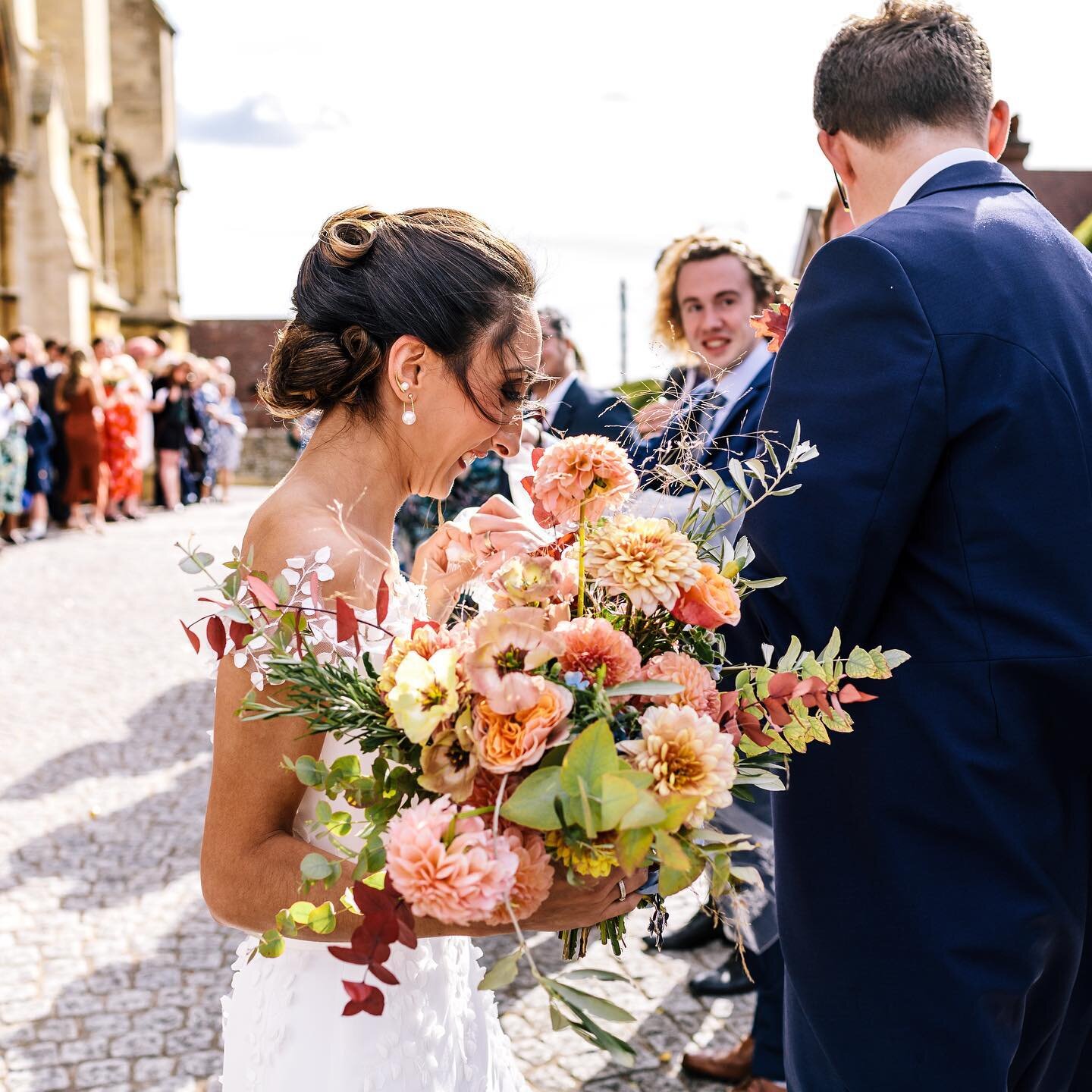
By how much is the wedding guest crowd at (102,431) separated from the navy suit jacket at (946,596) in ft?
44.3

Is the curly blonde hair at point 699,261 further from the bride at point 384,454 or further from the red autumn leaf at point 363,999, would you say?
the red autumn leaf at point 363,999

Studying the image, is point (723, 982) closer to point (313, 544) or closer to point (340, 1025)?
point (340, 1025)

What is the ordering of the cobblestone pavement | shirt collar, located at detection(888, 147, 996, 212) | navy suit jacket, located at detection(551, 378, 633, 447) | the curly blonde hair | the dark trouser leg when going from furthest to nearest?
navy suit jacket, located at detection(551, 378, 633, 447), the curly blonde hair, the cobblestone pavement, the dark trouser leg, shirt collar, located at detection(888, 147, 996, 212)

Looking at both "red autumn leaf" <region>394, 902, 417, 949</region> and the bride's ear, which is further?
the bride's ear

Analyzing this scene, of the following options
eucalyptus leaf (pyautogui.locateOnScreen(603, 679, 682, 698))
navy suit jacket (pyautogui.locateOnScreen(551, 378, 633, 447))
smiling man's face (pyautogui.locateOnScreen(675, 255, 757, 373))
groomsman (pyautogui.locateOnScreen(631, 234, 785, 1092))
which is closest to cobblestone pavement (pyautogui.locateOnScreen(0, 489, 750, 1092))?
groomsman (pyautogui.locateOnScreen(631, 234, 785, 1092))

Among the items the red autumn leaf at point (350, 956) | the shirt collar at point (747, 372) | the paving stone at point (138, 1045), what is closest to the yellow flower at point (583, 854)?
the red autumn leaf at point (350, 956)

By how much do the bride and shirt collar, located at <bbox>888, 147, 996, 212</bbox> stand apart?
674 mm

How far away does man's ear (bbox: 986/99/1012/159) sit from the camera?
216cm

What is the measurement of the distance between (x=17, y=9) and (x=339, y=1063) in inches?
904

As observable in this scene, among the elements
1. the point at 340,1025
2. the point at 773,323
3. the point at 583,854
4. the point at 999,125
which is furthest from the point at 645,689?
the point at 999,125

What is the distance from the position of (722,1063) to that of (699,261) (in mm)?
2906

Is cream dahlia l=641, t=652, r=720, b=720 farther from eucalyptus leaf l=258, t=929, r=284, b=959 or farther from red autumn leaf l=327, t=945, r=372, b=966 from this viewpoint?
eucalyptus leaf l=258, t=929, r=284, b=959

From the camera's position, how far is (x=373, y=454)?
79.7 inches

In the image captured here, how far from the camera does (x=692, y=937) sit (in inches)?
177
